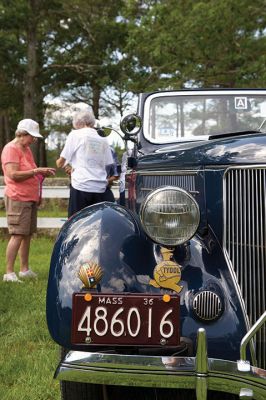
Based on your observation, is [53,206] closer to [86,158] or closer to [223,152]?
[86,158]

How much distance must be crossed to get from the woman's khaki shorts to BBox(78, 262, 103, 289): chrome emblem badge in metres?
3.47

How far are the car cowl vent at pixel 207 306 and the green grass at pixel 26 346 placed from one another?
1.18 m

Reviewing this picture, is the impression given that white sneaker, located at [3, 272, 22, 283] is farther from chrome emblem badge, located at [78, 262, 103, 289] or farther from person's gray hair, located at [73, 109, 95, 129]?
chrome emblem badge, located at [78, 262, 103, 289]

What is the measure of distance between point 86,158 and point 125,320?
→ 349 cm

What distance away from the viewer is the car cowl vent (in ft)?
7.65

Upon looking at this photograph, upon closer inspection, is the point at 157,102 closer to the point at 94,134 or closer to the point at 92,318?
the point at 94,134

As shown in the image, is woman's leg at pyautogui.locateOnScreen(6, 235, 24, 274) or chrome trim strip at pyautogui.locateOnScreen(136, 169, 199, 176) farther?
woman's leg at pyautogui.locateOnScreen(6, 235, 24, 274)

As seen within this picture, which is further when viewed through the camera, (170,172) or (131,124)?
(131,124)

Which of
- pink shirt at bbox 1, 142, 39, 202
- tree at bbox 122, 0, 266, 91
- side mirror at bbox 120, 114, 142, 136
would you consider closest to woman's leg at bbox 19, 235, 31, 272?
pink shirt at bbox 1, 142, 39, 202

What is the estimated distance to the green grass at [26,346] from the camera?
3.15 meters

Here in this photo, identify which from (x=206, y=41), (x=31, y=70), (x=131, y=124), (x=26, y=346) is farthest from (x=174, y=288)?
(x=31, y=70)

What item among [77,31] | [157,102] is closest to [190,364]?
[157,102]

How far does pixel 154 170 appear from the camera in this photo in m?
3.18

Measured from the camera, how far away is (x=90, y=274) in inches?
94.2
